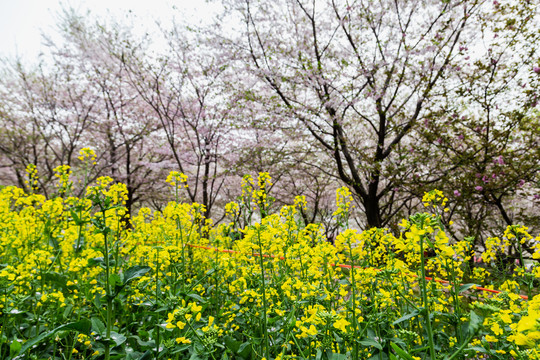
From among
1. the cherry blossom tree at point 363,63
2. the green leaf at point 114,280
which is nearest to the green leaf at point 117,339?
the green leaf at point 114,280

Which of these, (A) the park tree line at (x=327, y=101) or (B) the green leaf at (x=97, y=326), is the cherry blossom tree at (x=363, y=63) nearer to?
(A) the park tree line at (x=327, y=101)

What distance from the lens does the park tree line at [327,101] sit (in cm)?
734

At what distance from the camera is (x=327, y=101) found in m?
8.99

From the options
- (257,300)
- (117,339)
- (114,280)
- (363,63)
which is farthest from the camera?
(363,63)

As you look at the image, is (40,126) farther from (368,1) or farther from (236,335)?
(236,335)

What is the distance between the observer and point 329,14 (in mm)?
9664

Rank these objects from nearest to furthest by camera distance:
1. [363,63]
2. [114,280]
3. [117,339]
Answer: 1. [114,280]
2. [117,339]
3. [363,63]

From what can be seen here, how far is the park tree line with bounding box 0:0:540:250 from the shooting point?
7340 mm

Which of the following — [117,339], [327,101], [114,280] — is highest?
[327,101]

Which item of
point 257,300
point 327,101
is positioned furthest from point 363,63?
point 257,300

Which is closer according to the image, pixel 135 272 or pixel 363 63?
pixel 135 272

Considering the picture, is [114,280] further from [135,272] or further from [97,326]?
[97,326]

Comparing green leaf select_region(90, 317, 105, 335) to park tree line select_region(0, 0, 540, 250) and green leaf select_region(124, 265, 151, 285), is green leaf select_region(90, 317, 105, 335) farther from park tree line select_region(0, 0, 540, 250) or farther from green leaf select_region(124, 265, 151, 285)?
park tree line select_region(0, 0, 540, 250)

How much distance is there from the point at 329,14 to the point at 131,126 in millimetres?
10417
